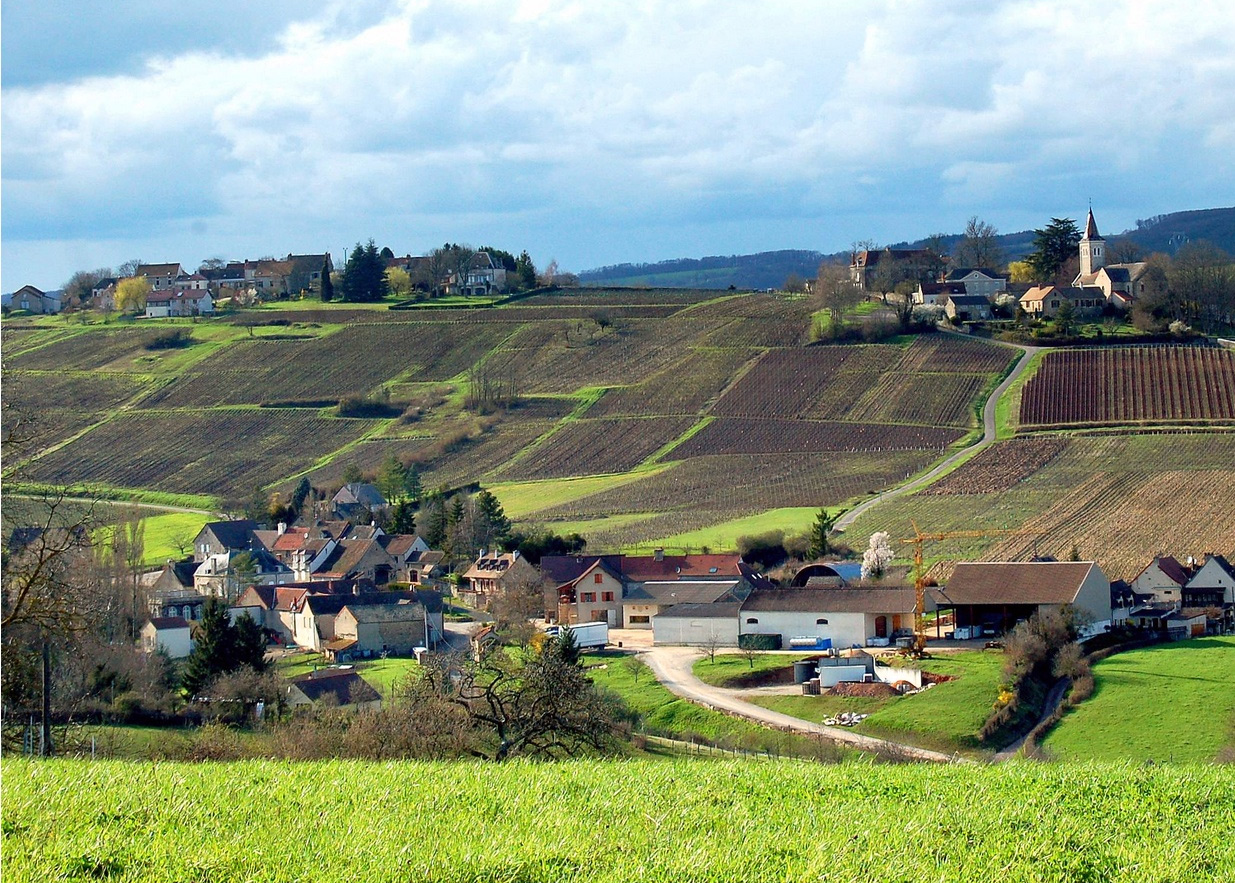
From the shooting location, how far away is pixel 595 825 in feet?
29.3

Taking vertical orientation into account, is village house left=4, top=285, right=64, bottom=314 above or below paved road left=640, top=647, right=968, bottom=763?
above

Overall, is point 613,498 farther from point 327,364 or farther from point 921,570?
point 327,364

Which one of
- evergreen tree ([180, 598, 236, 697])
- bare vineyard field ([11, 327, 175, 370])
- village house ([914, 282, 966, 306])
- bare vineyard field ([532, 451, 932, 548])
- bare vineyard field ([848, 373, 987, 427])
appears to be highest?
village house ([914, 282, 966, 306])

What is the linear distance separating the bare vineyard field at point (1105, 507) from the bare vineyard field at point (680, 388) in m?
23.0

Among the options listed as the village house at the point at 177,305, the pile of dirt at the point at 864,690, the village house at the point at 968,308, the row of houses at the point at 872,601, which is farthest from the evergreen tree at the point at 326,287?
the pile of dirt at the point at 864,690

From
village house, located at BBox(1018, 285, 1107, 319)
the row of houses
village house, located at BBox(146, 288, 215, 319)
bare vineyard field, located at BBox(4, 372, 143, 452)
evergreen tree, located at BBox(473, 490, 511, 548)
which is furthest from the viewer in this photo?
village house, located at BBox(146, 288, 215, 319)

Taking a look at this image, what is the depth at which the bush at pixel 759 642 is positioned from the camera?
147 ft

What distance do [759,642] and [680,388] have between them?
46854 mm

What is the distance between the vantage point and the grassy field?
28.2 m

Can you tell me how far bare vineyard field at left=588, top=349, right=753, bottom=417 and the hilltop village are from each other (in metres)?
0.40

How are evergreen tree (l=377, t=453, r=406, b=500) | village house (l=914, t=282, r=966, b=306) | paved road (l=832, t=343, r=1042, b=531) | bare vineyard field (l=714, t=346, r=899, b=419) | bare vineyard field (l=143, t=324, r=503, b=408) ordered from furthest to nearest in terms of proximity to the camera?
village house (l=914, t=282, r=966, b=306), bare vineyard field (l=143, t=324, r=503, b=408), bare vineyard field (l=714, t=346, r=899, b=419), evergreen tree (l=377, t=453, r=406, b=500), paved road (l=832, t=343, r=1042, b=531)

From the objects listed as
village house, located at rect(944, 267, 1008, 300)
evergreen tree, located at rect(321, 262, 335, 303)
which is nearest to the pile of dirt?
village house, located at rect(944, 267, 1008, 300)

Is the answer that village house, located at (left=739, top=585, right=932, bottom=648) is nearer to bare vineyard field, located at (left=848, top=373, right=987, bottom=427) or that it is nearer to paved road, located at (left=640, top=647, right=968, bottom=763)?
paved road, located at (left=640, top=647, right=968, bottom=763)

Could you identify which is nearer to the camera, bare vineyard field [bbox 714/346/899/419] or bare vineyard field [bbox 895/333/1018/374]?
bare vineyard field [bbox 714/346/899/419]
